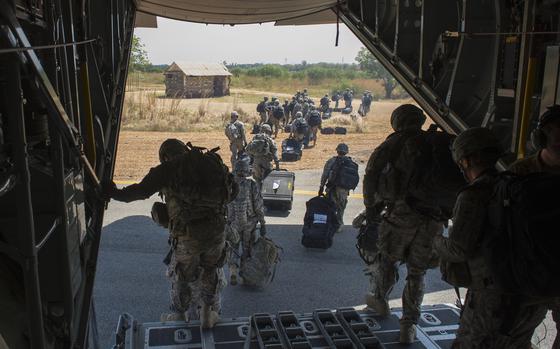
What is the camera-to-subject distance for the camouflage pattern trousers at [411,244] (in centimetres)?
425

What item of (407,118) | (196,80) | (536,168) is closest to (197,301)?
(407,118)

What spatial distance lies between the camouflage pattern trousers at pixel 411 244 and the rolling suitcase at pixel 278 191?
514 cm

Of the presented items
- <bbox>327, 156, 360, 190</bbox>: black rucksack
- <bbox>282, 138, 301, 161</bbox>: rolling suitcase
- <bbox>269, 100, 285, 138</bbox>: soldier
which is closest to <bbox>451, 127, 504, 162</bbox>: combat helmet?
<bbox>327, 156, 360, 190</bbox>: black rucksack

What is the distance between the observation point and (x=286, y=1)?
5.75 metres

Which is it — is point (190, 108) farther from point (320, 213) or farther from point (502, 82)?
point (502, 82)

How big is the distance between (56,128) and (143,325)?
2.90 metres

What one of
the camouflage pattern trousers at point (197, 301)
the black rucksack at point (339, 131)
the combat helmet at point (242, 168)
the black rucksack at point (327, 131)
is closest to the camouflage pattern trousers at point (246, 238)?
the combat helmet at point (242, 168)

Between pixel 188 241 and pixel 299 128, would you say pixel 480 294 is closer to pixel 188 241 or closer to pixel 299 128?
pixel 188 241

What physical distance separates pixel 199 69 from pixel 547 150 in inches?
1254

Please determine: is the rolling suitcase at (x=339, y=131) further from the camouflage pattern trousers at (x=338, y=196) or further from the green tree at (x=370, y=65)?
the green tree at (x=370, y=65)

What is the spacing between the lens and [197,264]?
449 centimetres

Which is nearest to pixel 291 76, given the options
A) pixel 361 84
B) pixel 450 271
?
pixel 361 84

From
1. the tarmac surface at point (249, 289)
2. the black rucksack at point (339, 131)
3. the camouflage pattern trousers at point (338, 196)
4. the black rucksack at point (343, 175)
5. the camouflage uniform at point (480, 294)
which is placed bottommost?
the tarmac surface at point (249, 289)

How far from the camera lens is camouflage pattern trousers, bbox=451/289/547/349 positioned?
8.88 ft
